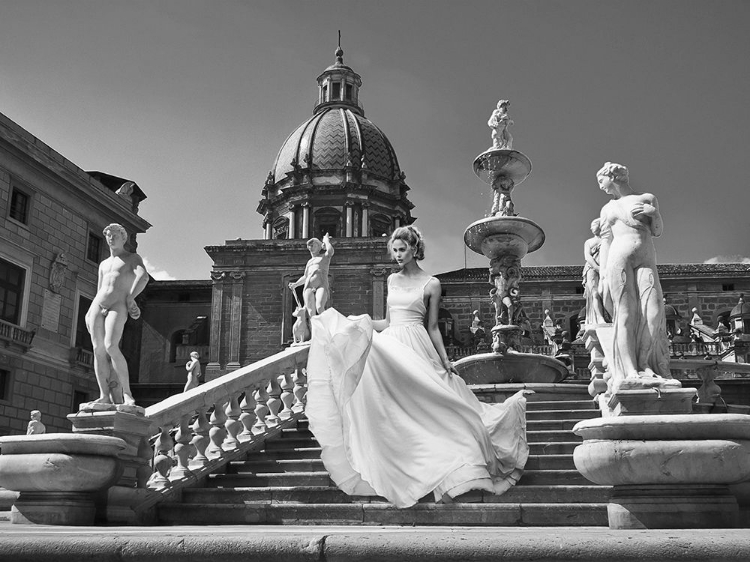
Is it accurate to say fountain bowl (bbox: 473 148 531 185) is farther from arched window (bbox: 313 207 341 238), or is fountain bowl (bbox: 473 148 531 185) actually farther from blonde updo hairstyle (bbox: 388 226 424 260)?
arched window (bbox: 313 207 341 238)

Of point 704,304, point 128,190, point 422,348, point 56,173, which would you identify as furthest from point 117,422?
point 704,304

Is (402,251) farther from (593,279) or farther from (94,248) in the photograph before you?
(94,248)

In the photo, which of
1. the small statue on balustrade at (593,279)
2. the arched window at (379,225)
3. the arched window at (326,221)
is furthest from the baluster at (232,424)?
the arched window at (379,225)

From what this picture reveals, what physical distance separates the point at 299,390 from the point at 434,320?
351 cm

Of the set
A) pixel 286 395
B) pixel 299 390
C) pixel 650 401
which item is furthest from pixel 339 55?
pixel 650 401

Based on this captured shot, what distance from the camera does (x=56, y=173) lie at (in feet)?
99.1

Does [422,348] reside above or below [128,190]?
below

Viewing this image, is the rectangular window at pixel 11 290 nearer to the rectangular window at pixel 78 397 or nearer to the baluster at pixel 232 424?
the rectangular window at pixel 78 397

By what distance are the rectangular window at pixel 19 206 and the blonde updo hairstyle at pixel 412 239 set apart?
77.9ft

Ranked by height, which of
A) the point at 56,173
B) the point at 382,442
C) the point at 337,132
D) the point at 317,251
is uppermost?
the point at 337,132

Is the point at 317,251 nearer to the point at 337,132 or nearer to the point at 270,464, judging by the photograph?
the point at 270,464

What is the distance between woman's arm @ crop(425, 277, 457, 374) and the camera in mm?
7637

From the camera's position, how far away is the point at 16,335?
27203 mm

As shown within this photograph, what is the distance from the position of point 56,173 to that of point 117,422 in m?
25.3
